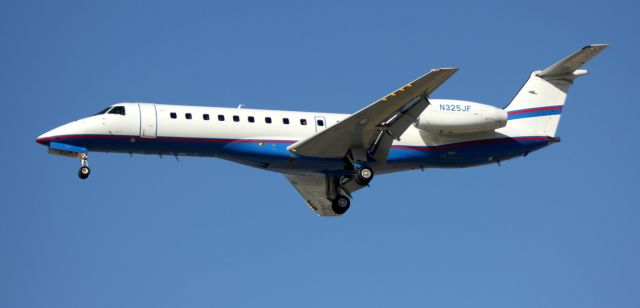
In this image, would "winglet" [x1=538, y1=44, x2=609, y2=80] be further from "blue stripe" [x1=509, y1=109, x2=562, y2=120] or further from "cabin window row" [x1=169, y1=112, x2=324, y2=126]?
"cabin window row" [x1=169, y1=112, x2=324, y2=126]

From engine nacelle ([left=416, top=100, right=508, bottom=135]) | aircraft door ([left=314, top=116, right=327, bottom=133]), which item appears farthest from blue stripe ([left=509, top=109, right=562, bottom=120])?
aircraft door ([left=314, top=116, right=327, bottom=133])

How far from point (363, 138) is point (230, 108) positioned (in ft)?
12.5

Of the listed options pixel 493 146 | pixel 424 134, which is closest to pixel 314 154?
pixel 424 134

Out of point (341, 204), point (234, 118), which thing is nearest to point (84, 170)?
point (234, 118)

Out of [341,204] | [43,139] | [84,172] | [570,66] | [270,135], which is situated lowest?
[341,204]

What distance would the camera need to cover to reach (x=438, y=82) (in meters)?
27.2

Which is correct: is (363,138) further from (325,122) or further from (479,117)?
(479,117)

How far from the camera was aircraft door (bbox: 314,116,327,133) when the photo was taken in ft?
99.5

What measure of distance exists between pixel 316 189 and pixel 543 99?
24.6ft

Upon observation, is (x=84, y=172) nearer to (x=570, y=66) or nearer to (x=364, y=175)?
(x=364, y=175)

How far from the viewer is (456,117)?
98.5 ft

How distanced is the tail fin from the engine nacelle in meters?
1.53

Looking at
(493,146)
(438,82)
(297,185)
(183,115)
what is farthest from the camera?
(297,185)

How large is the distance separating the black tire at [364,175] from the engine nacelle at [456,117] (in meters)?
1.96
